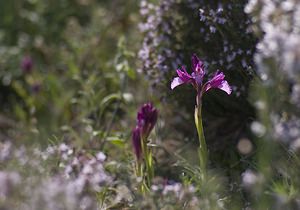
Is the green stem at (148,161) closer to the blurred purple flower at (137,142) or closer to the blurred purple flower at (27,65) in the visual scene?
the blurred purple flower at (137,142)

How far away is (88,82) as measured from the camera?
11.0ft

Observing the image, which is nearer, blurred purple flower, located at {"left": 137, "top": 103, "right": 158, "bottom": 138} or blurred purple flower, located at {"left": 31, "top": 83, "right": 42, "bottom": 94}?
blurred purple flower, located at {"left": 137, "top": 103, "right": 158, "bottom": 138}

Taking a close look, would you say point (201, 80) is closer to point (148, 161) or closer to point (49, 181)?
point (148, 161)

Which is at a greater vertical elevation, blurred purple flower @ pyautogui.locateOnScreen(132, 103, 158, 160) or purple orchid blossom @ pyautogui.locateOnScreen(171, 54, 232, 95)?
purple orchid blossom @ pyautogui.locateOnScreen(171, 54, 232, 95)

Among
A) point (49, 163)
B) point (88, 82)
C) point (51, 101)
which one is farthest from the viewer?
point (51, 101)

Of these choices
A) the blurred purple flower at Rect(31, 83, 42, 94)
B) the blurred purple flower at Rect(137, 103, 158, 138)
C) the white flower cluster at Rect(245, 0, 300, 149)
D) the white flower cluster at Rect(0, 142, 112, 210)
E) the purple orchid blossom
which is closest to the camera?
the white flower cluster at Rect(245, 0, 300, 149)

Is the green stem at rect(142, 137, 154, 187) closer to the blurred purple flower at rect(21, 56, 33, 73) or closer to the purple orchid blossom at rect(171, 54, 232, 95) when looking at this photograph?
the purple orchid blossom at rect(171, 54, 232, 95)

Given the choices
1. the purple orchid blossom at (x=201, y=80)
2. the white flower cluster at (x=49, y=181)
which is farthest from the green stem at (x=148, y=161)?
the purple orchid blossom at (x=201, y=80)

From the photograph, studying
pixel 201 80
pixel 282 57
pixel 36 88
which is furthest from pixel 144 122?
pixel 36 88

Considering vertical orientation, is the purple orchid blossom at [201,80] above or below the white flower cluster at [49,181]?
above

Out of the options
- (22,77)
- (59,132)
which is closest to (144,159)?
(59,132)

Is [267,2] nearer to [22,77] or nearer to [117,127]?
[117,127]

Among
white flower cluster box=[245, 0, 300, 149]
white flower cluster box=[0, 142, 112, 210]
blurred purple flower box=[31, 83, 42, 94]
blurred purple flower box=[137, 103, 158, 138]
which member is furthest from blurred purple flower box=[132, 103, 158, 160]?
blurred purple flower box=[31, 83, 42, 94]

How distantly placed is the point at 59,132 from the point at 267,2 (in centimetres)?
191
